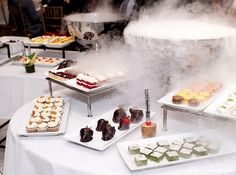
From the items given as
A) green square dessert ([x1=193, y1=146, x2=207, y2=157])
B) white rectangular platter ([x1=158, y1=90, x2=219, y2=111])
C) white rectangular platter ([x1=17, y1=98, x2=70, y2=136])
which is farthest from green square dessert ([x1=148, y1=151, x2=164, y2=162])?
white rectangular platter ([x1=17, y1=98, x2=70, y2=136])

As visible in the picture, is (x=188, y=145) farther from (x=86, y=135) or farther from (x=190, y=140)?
(x=86, y=135)

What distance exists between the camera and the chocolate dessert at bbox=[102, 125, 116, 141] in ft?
4.28

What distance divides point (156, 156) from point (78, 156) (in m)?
0.29

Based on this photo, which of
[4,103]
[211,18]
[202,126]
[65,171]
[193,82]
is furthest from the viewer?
[4,103]

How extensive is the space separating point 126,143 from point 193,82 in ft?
1.67

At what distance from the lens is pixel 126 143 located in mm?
1269

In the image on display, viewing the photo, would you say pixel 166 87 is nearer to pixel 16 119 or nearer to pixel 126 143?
pixel 126 143

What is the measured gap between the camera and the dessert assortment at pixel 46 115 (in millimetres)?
1403

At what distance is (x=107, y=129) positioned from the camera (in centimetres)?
132

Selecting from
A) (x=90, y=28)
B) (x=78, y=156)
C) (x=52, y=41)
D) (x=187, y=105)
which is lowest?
(x=78, y=156)

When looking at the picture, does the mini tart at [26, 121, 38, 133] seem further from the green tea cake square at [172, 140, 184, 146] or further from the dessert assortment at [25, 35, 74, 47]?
the dessert assortment at [25, 35, 74, 47]

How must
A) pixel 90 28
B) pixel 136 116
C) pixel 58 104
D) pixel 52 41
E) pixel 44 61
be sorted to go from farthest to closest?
pixel 52 41, pixel 44 61, pixel 90 28, pixel 58 104, pixel 136 116

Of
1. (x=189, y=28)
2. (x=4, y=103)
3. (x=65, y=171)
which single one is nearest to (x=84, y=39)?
(x=189, y=28)

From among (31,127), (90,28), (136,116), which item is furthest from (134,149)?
(90,28)
